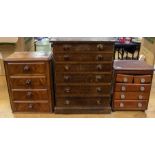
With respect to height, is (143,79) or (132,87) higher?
(143,79)

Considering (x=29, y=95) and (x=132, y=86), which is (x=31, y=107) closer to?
A: (x=29, y=95)

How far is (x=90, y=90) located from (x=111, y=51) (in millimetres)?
496

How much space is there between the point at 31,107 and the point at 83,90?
2.07 ft

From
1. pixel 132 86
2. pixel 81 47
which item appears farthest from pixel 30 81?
pixel 132 86

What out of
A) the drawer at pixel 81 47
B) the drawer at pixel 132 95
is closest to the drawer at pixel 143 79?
the drawer at pixel 132 95

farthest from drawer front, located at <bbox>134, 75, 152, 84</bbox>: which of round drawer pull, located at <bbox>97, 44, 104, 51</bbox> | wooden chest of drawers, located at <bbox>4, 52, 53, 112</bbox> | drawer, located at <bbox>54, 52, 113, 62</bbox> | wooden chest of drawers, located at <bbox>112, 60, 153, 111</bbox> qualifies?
wooden chest of drawers, located at <bbox>4, 52, 53, 112</bbox>

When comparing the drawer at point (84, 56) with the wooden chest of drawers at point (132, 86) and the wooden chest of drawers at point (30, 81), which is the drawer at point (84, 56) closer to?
the wooden chest of drawers at point (30, 81)

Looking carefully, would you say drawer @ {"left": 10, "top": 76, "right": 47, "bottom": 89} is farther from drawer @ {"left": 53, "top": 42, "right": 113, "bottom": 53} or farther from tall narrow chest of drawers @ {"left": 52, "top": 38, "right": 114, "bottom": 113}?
drawer @ {"left": 53, "top": 42, "right": 113, "bottom": 53}

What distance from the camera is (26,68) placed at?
2.18 m

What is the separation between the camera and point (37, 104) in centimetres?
238

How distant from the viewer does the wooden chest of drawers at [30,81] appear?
7.14ft
